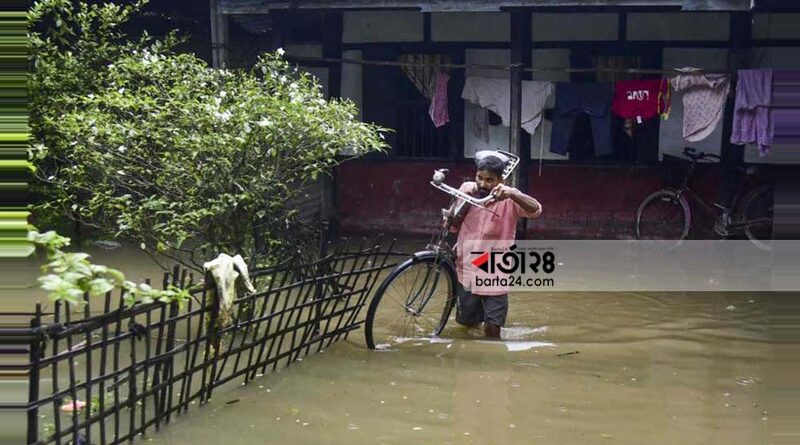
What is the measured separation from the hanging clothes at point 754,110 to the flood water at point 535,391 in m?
3.48

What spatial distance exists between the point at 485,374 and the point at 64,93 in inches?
167

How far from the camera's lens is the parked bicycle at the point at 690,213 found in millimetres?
10867

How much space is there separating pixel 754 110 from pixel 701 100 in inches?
25.2

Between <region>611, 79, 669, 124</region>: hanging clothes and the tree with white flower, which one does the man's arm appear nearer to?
the tree with white flower

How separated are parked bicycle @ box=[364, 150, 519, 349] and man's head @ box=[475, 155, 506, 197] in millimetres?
93

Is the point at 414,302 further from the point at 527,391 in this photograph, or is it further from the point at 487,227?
the point at 527,391

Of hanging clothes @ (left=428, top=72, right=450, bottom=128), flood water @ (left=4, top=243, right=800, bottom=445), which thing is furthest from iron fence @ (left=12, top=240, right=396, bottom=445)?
hanging clothes @ (left=428, top=72, right=450, bottom=128)

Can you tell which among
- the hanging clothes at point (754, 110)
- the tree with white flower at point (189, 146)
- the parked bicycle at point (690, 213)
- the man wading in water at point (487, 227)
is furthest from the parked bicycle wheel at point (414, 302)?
the hanging clothes at point (754, 110)

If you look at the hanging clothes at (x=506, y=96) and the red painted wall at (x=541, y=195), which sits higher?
the hanging clothes at (x=506, y=96)

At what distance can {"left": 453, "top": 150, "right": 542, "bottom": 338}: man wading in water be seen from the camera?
262 inches

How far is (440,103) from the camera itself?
11.4 meters

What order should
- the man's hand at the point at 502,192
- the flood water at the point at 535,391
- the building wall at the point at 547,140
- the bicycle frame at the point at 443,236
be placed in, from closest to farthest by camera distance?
the flood water at the point at 535,391
the man's hand at the point at 502,192
the bicycle frame at the point at 443,236
the building wall at the point at 547,140

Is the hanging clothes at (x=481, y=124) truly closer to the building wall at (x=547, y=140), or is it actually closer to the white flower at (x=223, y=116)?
the building wall at (x=547, y=140)

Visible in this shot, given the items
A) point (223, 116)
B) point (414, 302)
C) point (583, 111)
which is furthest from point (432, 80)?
point (223, 116)
